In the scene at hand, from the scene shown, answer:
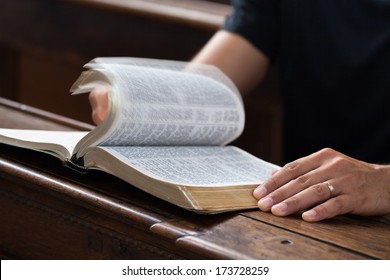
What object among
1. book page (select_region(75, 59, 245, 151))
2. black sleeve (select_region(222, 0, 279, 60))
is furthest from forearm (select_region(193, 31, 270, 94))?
book page (select_region(75, 59, 245, 151))

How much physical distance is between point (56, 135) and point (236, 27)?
0.77 m

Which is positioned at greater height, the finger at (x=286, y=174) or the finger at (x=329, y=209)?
the finger at (x=286, y=174)

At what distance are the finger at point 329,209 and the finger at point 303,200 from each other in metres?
0.01

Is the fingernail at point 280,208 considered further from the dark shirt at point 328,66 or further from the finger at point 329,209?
the dark shirt at point 328,66

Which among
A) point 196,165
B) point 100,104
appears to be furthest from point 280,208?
point 100,104

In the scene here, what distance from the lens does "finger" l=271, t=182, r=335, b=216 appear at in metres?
0.99

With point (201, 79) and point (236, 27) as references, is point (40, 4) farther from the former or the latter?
point (201, 79)

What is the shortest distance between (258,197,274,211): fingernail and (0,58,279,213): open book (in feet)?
0.05

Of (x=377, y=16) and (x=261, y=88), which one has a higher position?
(x=377, y=16)

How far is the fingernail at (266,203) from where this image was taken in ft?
3.28

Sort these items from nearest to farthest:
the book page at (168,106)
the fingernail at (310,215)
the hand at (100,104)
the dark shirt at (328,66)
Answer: the fingernail at (310,215)
the book page at (168,106)
the hand at (100,104)
the dark shirt at (328,66)

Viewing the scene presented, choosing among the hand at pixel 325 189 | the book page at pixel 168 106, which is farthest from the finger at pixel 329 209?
the book page at pixel 168 106
